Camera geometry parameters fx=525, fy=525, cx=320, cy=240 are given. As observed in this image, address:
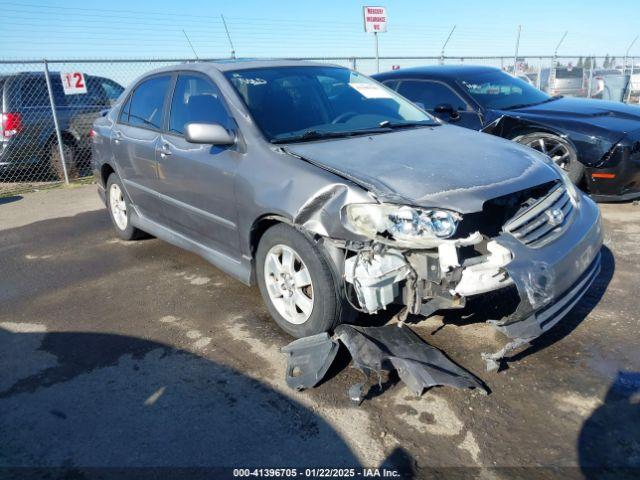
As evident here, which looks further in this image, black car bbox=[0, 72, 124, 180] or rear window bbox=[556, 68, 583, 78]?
rear window bbox=[556, 68, 583, 78]

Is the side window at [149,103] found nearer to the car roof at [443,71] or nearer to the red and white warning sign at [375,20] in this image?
the car roof at [443,71]

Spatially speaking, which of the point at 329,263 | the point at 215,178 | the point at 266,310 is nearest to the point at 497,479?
the point at 329,263

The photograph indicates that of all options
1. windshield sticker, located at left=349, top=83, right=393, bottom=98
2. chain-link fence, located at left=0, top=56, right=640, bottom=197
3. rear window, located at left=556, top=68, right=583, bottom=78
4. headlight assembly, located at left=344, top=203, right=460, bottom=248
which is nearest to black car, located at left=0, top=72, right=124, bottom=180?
chain-link fence, located at left=0, top=56, right=640, bottom=197

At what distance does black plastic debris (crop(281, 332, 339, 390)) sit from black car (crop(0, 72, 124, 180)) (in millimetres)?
7427

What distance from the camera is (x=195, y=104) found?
4.04 metres

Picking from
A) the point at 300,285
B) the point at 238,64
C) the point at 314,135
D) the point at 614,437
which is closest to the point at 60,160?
the point at 238,64

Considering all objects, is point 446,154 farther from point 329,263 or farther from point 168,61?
point 168,61

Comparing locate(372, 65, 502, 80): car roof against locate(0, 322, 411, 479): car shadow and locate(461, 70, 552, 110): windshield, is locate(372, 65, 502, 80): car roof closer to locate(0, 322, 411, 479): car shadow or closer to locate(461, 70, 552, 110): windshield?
locate(461, 70, 552, 110): windshield

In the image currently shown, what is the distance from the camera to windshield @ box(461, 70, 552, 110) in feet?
21.6

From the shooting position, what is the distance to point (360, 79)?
4.52 m

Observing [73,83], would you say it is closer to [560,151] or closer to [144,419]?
[560,151]

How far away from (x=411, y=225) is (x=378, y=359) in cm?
74

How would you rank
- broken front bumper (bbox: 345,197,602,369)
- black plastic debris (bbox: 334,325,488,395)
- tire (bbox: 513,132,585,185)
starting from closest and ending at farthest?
1. broken front bumper (bbox: 345,197,602,369)
2. black plastic debris (bbox: 334,325,488,395)
3. tire (bbox: 513,132,585,185)

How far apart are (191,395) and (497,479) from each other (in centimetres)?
160
